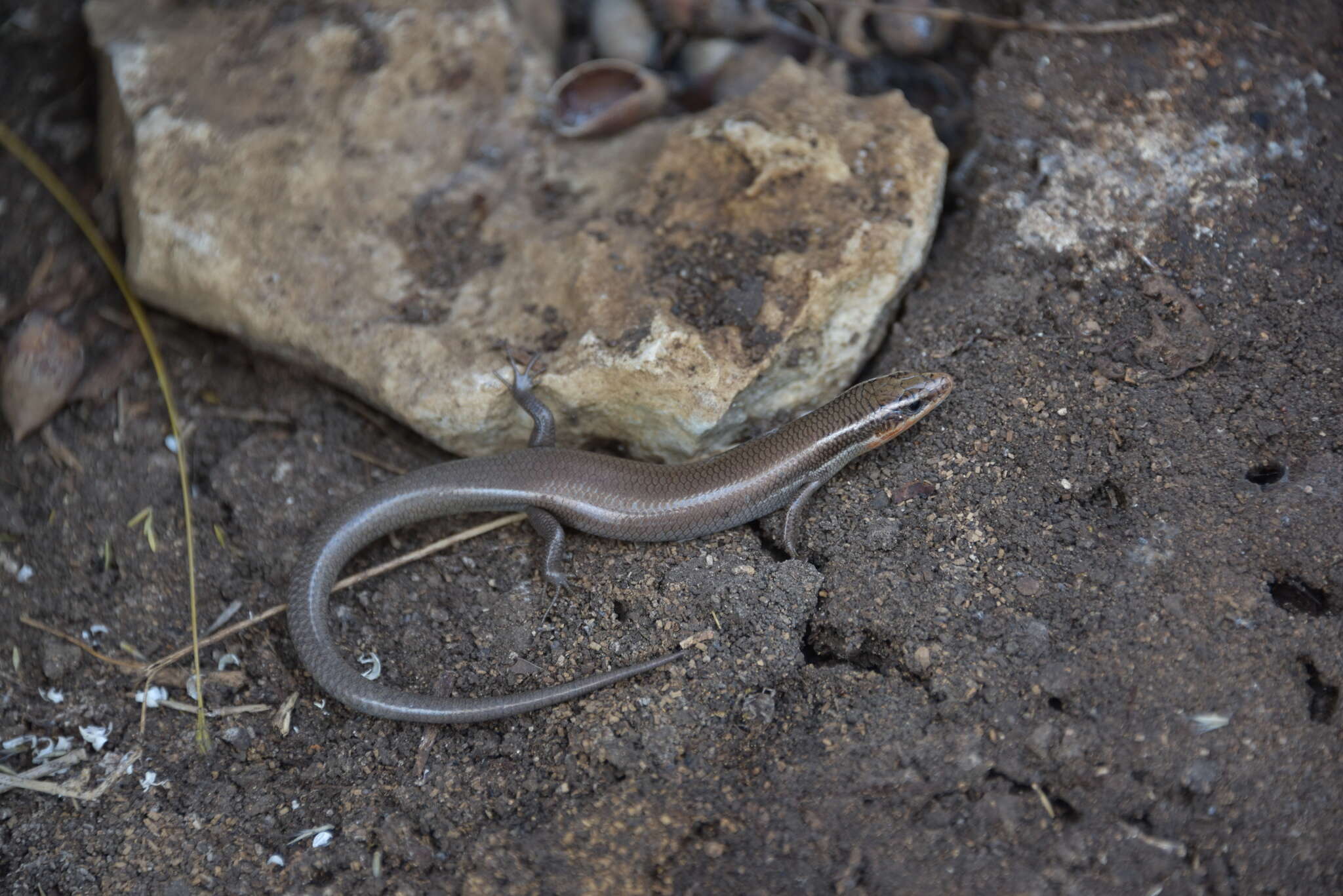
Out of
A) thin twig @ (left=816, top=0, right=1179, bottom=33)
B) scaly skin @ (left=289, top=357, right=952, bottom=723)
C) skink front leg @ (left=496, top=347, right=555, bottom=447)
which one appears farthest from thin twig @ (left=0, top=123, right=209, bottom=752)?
thin twig @ (left=816, top=0, right=1179, bottom=33)

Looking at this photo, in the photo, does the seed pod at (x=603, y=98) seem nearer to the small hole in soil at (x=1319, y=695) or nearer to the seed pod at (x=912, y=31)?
the seed pod at (x=912, y=31)

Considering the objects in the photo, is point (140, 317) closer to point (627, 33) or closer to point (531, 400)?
point (531, 400)

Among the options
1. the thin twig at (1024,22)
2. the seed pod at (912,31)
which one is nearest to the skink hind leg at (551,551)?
the thin twig at (1024,22)

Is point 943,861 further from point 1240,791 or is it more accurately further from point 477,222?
point 477,222

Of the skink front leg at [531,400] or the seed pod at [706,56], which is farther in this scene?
the seed pod at [706,56]

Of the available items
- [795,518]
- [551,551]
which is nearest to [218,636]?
[551,551]

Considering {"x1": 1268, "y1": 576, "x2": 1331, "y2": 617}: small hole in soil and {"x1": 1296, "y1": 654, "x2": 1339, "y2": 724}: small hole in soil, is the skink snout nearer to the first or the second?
{"x1": 1268, "y1": 576, "x2": 1331, "y2": 617}: small hole in soil

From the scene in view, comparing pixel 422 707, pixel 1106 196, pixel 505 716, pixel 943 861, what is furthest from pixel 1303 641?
pixel 422 707
